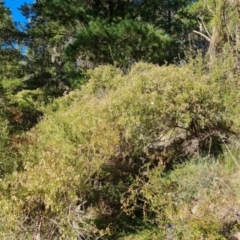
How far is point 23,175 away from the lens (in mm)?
4246

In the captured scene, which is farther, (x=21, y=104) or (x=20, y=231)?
(x=21, y=104)

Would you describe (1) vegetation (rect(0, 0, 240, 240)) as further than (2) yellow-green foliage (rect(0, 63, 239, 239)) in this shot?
No

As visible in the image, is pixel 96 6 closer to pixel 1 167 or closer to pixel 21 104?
pixel 21 104

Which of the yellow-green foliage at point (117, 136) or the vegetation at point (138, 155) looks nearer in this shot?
the vegetation at point (138, 155)

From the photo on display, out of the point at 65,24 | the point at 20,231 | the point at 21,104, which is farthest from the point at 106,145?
the point at 21,104

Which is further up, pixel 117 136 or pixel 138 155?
pixel 117 136

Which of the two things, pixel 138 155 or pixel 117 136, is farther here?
pixel 138 155

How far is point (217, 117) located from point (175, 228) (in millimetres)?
2687

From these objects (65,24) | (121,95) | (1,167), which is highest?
(65,24)

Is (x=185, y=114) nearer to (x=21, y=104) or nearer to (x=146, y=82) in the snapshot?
(x=146, y=82)

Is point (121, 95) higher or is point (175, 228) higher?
point (121, 95)

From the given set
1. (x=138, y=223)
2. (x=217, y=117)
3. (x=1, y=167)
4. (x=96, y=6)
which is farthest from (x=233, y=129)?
(x=96, y=6)

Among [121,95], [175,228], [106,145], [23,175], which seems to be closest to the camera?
[23,175]

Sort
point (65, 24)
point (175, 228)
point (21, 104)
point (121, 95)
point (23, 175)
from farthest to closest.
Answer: point (21, 104), point (65, 24), point (121, 95), point (175, 228), point (23, 175)
